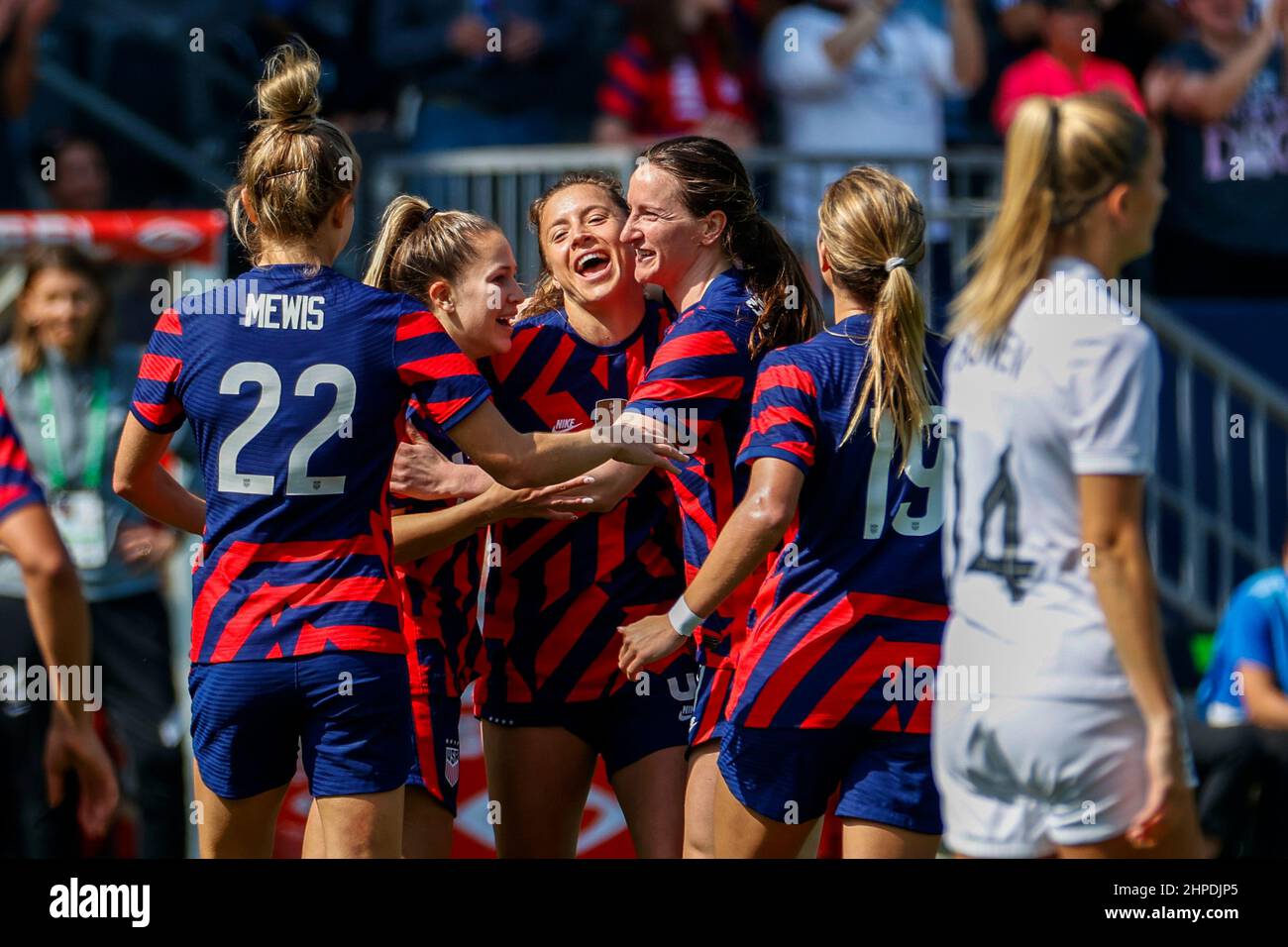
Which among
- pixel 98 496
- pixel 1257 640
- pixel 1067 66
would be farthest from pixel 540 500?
pixel 1067 66

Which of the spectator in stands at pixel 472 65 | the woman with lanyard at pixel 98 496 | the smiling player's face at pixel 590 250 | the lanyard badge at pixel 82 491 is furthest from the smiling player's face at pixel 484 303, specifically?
the spectator in stands at pixel 472 65

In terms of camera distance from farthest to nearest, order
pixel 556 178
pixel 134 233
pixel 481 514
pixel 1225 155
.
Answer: pixel 1225 155
pixel 556 178
pixel 134 233
pixel 481 514

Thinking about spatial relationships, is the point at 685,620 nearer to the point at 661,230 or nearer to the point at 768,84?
the point at 661,230

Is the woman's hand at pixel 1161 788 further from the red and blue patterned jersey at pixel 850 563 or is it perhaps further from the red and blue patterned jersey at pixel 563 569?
the red and blue patterned jersey at pixel 563 569

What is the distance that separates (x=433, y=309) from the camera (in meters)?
4.37

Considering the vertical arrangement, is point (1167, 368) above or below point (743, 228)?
below

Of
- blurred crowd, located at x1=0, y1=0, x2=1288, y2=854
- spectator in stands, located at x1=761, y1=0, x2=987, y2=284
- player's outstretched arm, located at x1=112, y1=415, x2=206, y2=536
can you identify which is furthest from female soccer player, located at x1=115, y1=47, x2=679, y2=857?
spectator in stands, located at x1=761, y1=0, x2=987, y2=284

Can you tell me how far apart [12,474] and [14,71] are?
5102mm

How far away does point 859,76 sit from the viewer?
26.3ft

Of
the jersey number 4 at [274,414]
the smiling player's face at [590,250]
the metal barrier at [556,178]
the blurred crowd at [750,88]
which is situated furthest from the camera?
the blurred crowd at [750,88]

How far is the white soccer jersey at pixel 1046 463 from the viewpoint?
310cm

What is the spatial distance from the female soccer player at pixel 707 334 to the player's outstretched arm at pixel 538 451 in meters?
0.08

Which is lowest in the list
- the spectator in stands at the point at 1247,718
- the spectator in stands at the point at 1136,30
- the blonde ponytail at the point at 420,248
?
the spectator in stands at the point at 1247,718
